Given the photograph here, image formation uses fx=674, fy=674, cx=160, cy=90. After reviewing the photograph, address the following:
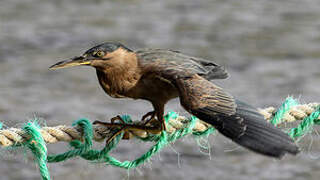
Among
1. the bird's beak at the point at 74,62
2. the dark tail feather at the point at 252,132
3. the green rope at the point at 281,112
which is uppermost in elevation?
the bird's beak at the point at 74,62

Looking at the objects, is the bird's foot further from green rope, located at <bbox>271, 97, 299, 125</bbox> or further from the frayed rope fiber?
green rope, located at <bbox>271, 97, 299, 125</bbox>

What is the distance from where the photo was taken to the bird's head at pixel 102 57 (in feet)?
10.9

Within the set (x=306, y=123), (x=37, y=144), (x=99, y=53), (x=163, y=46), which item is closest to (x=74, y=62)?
(x=99, y=53)

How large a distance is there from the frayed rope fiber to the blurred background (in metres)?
1.53

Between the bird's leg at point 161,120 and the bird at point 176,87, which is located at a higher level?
the bird at point 176,87

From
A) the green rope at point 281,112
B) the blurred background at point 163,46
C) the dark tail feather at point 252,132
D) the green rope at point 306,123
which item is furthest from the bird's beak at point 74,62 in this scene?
the blurred background at point 163,46

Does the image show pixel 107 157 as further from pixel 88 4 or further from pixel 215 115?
pixel 88 4

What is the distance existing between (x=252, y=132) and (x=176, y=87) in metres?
0.43

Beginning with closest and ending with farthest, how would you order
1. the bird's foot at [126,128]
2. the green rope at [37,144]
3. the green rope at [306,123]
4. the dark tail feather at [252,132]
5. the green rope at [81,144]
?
the dark tail feather at [252,132], the green rope at [37,144], the green rope at [81,144], the bird's foot at [126,128], the green rope at [306,123]

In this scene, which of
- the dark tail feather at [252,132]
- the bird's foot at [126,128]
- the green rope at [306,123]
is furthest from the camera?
the green rope at [306,123]

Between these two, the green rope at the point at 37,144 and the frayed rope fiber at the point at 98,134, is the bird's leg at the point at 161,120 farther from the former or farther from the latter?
the green rope at the point at 37,144

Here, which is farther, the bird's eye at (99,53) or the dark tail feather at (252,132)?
the bird's eye at (99,53)

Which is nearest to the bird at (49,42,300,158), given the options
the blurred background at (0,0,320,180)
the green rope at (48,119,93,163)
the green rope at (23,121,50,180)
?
the green rope at (48,119,93,163)

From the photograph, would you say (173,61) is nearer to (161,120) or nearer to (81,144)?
(161,120)
